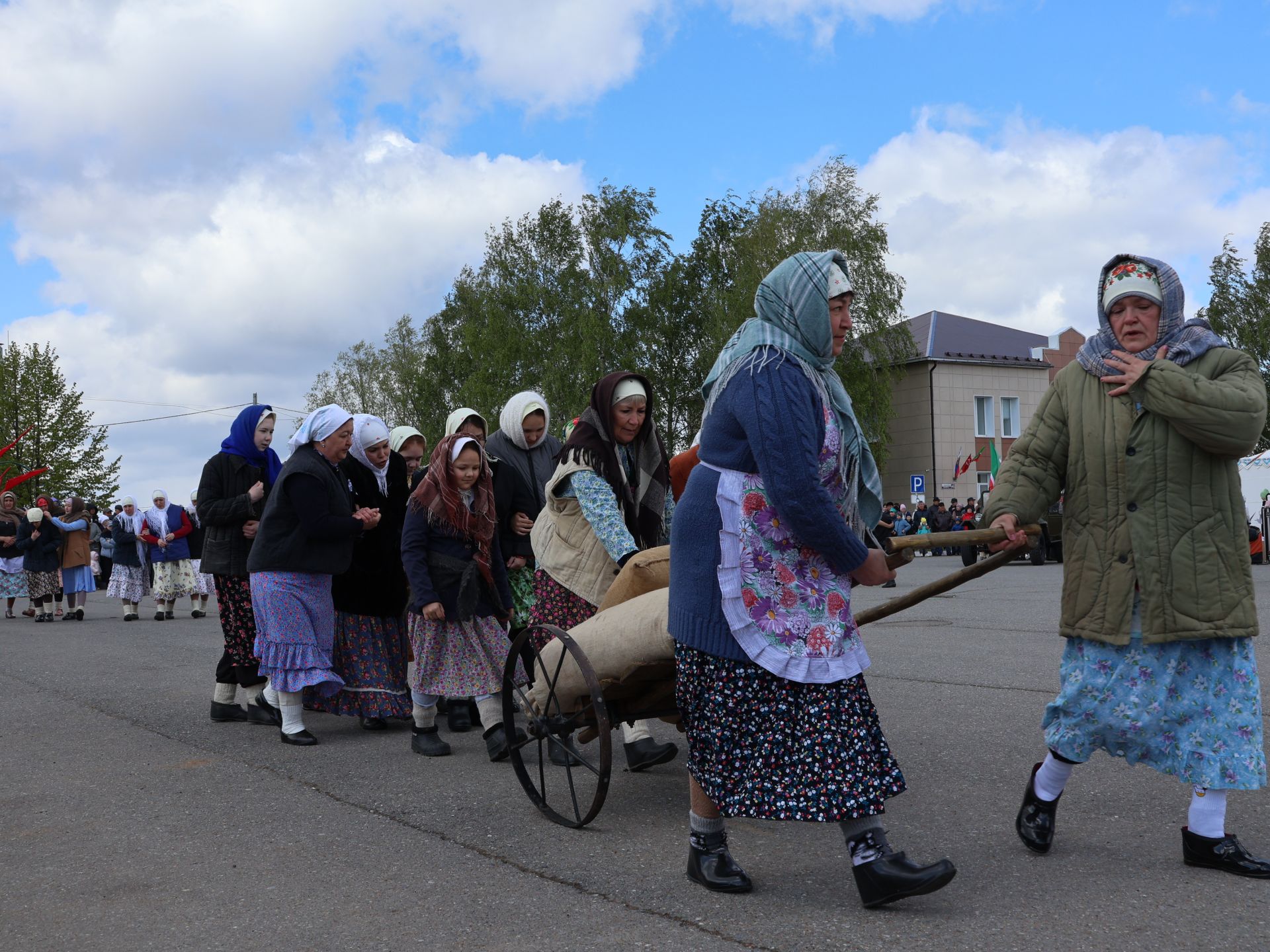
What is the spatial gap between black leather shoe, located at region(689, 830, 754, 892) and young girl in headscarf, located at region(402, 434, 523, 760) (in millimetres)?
2443

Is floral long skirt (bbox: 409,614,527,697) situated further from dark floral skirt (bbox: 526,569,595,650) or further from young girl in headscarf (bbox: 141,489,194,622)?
young girl in headscarf (bbox: 141,489,194,622)

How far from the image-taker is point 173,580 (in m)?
17.3

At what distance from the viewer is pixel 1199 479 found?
151 inches

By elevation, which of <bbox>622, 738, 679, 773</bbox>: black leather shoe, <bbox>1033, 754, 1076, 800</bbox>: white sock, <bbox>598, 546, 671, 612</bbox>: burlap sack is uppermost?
<bbox>598, 546, 671, 612</bbox>: burlap sack

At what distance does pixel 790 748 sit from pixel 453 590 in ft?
10.1

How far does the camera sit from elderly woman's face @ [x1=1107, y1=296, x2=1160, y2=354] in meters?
3.96

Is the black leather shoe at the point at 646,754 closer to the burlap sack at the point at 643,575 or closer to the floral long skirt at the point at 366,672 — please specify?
the burlap sack at the point at 643,575

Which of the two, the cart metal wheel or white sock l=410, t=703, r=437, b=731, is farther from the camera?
white sock l=410, t=703, r=437, b=731

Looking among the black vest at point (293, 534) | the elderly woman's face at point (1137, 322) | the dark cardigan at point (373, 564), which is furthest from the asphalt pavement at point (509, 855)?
the elderly woman's face at point (1137, 322)

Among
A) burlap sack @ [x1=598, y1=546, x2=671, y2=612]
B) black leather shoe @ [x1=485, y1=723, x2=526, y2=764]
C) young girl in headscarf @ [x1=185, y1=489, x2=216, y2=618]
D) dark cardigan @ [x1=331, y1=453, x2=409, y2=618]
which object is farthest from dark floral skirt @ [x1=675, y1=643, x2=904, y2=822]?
Result: young girl in headscarf @ [x1=185, y1=489, x2=216, y2=618]

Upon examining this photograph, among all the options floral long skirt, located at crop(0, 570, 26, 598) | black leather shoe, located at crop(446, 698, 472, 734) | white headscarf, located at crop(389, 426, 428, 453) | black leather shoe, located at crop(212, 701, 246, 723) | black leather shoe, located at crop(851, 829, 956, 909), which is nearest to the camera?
black leather shoe, located at crop(851, 829, 956, 909)

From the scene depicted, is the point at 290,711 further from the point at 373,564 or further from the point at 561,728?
the point at 561,728

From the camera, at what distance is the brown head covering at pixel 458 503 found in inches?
245

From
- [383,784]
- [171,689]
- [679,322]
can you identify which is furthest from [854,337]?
[383,784]
